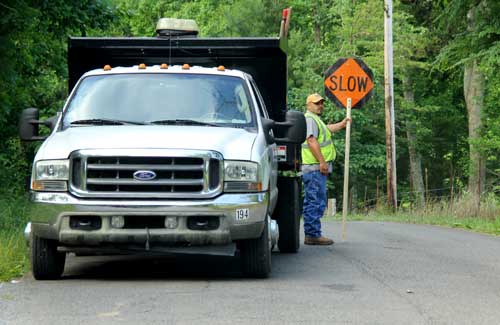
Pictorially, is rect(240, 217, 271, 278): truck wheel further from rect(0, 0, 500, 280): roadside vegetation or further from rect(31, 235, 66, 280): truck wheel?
rect(0, 0, 500, 280): roadside vegetation

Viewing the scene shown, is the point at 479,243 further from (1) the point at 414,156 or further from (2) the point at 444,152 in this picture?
(2) the point at 444,152

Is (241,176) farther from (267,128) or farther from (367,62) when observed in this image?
(367,62)

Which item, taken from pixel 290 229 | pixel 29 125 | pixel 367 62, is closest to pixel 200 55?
pixel 290 229

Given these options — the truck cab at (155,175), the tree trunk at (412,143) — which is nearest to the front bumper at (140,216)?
the truck cab at (155,175)

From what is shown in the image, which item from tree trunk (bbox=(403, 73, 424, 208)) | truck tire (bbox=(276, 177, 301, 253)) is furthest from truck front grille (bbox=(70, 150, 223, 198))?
tree trunk (bbox=(403, 73, 424, 208))

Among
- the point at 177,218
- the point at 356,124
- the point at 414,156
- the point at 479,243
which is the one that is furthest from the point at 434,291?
the point at 414,156

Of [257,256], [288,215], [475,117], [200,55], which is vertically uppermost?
[475,117]

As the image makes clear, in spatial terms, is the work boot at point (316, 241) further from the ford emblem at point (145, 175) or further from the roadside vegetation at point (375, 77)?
the ford emblem at point (145, 175)

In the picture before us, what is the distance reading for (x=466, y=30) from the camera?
66.0 ft

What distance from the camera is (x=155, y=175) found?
30.6 ft

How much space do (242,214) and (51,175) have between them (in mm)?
1604

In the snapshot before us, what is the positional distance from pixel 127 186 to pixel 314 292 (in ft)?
5.74

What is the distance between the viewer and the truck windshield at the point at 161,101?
1041 centimetres

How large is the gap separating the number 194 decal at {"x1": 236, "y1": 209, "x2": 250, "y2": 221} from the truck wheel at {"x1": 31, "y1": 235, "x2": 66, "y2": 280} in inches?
64.3
